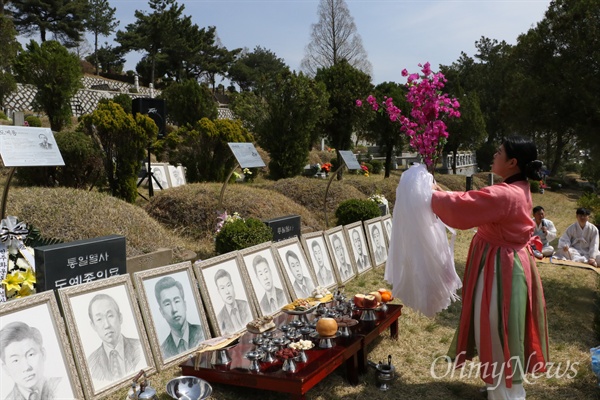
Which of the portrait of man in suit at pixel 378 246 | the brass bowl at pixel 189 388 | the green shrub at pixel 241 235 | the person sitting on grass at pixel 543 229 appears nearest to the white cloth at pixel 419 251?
the brass bowl at pixel 189 388

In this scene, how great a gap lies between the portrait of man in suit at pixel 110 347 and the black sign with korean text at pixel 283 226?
350cm

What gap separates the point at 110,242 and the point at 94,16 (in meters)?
43.1

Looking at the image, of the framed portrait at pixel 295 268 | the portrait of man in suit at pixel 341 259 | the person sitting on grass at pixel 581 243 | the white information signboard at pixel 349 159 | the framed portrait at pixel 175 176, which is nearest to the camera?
the framed portrait at pixel 295 268

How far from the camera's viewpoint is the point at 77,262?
4.18m

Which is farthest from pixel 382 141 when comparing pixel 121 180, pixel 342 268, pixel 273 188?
pixel 342 268

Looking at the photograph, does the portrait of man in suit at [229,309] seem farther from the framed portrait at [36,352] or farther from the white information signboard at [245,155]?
the white information signboard at [245,155]

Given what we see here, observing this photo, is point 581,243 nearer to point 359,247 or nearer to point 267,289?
point 359,247

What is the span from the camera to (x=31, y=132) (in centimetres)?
450

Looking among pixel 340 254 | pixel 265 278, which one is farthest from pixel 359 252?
pixel 265 278

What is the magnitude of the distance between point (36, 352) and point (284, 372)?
1.47m

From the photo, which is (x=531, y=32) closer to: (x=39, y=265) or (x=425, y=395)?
(x=425, y=395)

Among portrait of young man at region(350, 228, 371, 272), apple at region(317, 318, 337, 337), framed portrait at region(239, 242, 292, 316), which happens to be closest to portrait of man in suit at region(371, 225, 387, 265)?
portrait of young man at region(350, 228, 371, 272)

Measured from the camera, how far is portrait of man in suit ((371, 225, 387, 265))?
798 centimetres

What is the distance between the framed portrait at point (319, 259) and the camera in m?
6.10
